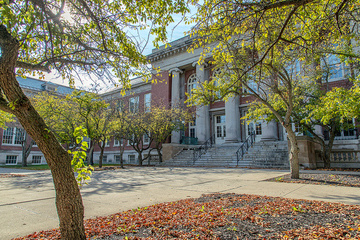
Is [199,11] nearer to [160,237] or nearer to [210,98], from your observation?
[210,98]

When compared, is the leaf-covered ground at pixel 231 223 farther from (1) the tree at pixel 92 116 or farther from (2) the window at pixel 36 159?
(2) the window at pixel 36 159

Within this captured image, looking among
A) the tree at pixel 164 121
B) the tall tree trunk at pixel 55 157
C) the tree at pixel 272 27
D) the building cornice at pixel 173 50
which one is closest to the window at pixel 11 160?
the tree at pixel 164 121

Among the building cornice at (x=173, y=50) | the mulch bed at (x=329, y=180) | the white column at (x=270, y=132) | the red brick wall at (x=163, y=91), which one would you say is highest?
the building cornice at (x=173, y=50)

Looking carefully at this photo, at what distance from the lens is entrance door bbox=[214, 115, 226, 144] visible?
86.3 ft

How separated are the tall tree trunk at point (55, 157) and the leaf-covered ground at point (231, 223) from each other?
65cm

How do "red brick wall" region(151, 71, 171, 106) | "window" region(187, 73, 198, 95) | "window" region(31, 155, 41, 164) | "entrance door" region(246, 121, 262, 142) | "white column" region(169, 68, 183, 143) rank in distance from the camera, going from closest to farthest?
1. "entrance door" region(246, 121, 262, 142)
2. "white column" region(169, 68, 183, 143)
3. "red brick wall" region(151, 71, 171, 106)
4. "window" region(187, 73, 198, 95)
5. "window" region(31, 155, 41, 164)

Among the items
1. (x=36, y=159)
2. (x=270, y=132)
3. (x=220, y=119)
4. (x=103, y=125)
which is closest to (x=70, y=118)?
(x=103, y=125)

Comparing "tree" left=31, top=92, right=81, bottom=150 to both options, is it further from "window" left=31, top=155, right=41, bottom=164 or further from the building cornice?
"window" left=31, top=155, right=41, bottom=164

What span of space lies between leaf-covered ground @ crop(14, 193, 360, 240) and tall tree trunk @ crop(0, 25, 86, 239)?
646 millimetres

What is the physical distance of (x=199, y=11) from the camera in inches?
229

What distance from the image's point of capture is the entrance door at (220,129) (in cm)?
2631

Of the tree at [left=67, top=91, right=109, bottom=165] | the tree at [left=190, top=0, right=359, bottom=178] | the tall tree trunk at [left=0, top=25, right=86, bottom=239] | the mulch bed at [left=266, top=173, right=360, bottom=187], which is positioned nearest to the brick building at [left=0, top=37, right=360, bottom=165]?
the tree at [left=67, top=91, right=109, bottom=165]

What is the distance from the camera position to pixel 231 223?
3.39 metres

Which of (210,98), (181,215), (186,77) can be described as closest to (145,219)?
(181,215)
